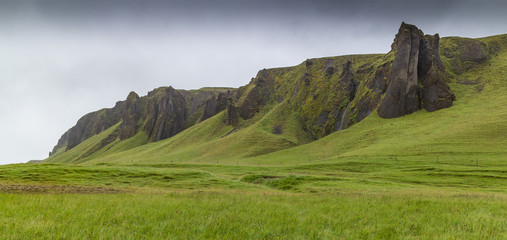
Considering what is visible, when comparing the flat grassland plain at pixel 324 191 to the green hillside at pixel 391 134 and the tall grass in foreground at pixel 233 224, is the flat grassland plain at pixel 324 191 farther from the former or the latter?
the green hillside at pixel 391 134

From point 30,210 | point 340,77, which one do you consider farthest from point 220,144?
point 30,210

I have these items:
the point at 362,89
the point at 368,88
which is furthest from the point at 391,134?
the point at 362,89

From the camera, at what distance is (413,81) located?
10850 cm

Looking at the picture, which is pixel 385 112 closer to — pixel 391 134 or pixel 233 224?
pixel 391 134

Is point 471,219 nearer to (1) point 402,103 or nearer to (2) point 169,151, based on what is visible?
(1) point 402,103

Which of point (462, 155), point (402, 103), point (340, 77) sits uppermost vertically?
point (340, 77)

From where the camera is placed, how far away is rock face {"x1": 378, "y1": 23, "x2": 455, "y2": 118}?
103 meters

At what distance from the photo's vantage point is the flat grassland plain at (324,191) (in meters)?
7.64

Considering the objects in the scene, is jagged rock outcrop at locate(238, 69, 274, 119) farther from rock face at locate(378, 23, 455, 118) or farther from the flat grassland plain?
rock face at locate(378, 23, 455, 118)

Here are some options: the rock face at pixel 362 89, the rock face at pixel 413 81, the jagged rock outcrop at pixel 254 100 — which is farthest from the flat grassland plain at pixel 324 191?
the jagged rock outcrop at pixel 254 100

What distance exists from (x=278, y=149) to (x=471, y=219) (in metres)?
108

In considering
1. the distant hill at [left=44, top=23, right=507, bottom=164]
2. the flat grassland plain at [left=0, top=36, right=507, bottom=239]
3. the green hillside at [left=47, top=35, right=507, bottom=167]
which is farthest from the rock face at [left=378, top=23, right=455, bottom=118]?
the flat grassland plain at [left=0, top=36, right=507, bottom=239]

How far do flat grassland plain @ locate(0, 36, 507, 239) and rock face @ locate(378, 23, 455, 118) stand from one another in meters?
6.63

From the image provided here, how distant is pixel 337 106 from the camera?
449 feet
